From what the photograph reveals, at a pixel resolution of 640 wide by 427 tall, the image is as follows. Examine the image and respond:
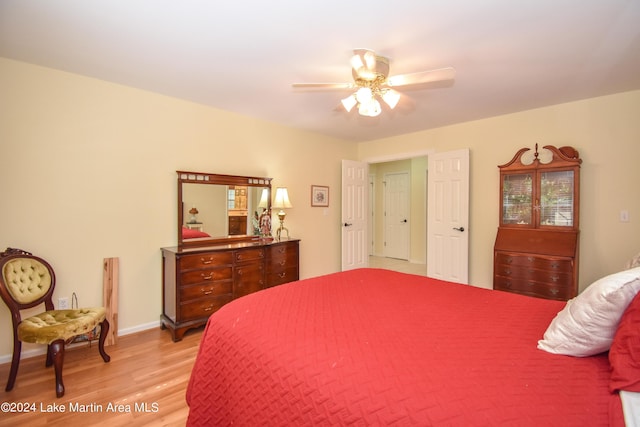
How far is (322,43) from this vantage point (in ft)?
6.82

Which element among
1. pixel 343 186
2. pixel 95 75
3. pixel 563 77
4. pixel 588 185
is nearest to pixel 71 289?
pixel 95 75

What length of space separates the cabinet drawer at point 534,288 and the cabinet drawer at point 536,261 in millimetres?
168

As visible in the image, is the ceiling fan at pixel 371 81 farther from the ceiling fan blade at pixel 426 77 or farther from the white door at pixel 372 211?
the white door at pixel 372 211

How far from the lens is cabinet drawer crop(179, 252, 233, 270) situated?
2.84 m

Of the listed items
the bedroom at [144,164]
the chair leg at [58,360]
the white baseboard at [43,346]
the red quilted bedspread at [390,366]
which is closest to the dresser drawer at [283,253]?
the bedroom at [144,164]

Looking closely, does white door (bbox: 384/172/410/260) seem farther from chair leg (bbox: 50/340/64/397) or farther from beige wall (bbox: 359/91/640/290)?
chair leg (bbox: 50/340/64/397)

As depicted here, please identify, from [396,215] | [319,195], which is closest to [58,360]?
[319,195]

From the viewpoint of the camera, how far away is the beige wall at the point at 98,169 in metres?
2.43

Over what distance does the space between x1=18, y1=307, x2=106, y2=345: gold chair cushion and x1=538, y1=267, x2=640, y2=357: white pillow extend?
2.75 meters

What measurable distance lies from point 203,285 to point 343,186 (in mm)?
2706

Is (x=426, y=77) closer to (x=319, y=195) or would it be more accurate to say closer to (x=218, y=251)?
(x=218, y=251)

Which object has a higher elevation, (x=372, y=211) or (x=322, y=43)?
(x=322, y=43)

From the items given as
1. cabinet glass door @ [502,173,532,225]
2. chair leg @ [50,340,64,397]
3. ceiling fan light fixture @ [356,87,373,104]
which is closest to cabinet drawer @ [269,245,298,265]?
chair leg @ [50,340,64,397]

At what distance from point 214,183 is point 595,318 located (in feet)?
11.0
